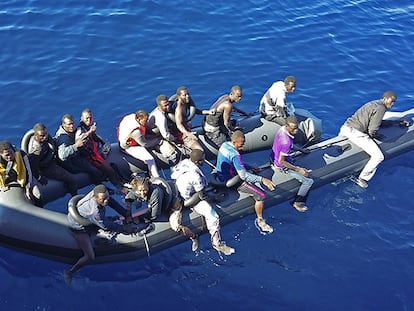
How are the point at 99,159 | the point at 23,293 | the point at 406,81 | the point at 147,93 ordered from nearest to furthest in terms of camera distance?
the point at 23,293 < the point at 99,159 < the point at 147,93 < the point at 406,81

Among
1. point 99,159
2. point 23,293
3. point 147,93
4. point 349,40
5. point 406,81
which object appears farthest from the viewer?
point 349,40

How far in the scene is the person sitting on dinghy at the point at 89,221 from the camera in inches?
323

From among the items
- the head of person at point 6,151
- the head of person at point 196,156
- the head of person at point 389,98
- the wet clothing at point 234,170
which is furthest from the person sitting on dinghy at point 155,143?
the head of person at point 389,98

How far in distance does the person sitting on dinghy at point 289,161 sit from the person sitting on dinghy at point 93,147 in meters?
3.29

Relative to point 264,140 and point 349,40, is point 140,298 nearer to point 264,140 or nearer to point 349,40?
point 264,140

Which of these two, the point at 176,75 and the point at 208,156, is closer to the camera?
the point at 208,156

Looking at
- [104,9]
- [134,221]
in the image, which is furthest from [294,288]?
[104,9]

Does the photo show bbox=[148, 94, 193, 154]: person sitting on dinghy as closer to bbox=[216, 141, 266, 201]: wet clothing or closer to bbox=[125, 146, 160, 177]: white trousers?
bbox=[125, 146, 160, 177]: white trousers

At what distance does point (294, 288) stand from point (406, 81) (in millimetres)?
8817

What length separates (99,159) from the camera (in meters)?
9.97

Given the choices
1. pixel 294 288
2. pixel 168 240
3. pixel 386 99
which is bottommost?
pixel 294 288

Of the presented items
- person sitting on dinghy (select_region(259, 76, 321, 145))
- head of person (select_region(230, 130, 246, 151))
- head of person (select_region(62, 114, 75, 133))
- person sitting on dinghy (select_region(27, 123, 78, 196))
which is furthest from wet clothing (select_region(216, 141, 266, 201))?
person sitting on dinghy (select_region(27, 123, 78, 196))

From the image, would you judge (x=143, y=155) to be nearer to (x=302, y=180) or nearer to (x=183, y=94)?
(x=183, y=94)

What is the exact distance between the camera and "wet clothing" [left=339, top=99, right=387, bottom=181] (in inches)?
430
